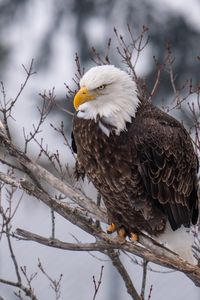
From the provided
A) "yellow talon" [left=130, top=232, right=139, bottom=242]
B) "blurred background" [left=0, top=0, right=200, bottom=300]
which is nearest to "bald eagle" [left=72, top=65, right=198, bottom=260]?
"yellow talon" [left=130, top=232, right=139, bottom=242]

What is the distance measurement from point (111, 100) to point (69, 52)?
44.2 feet

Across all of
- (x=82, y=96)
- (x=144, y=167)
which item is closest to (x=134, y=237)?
(x=144, y=167)

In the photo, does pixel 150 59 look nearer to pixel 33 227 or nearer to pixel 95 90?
pixel 33 227

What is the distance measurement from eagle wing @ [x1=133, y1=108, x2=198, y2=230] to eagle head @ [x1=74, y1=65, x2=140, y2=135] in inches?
4.0

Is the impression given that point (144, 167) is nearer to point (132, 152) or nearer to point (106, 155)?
point (132, 152)

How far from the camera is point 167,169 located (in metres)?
Result: 5.48

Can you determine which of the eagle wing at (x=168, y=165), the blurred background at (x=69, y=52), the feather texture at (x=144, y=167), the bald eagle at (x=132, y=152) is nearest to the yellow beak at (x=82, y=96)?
the bald eagle at (x=132, y=152)

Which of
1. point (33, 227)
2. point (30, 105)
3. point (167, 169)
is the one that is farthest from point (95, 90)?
point (30, 105)

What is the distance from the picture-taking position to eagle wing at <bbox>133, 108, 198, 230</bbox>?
17.5 feet

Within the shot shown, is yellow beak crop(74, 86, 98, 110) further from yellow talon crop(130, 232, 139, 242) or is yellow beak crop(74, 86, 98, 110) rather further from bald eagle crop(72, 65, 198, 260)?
yellow talon crop(130, 232, 139, 242)

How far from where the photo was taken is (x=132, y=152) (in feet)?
17.5

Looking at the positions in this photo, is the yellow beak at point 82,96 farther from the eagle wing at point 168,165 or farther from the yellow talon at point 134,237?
the yellow talon at point 134,237

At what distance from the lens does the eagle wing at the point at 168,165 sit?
534 cm

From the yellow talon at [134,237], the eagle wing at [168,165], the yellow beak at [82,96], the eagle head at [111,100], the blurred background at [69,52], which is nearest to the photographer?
the yellow beak at [82,96]
